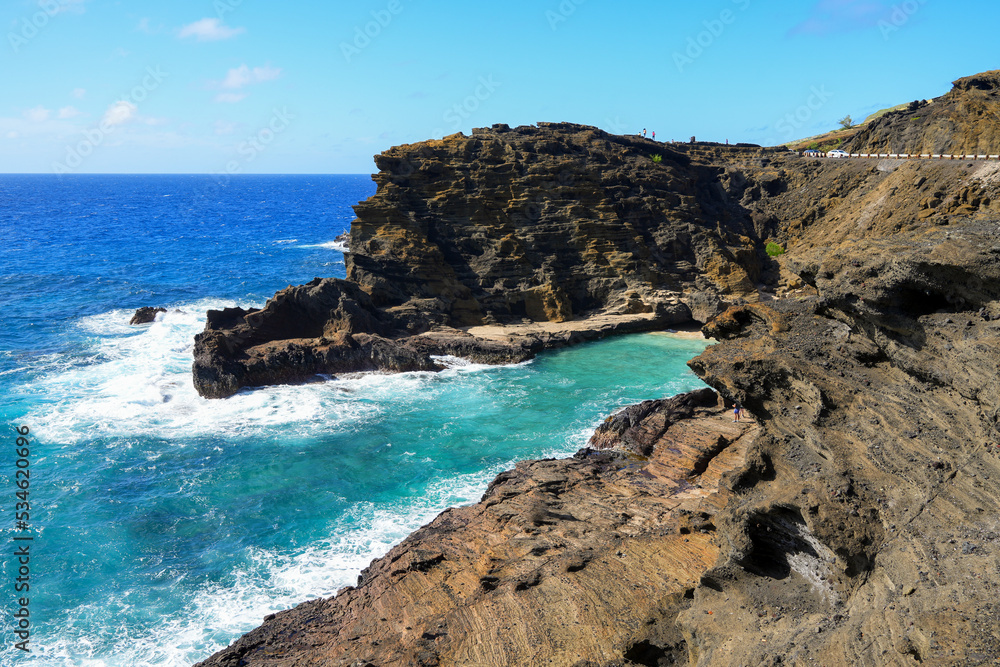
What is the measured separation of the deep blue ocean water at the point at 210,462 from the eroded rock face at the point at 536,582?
2.62 metres

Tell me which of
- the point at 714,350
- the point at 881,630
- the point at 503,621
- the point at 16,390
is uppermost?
the point at 714,350

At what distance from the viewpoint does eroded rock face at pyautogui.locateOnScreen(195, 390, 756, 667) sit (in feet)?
43.9

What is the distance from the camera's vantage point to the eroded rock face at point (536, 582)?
43.9 feet

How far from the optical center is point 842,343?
38.2 ft

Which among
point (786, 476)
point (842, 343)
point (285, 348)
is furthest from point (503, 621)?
point (285, 348)

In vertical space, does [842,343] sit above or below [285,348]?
above

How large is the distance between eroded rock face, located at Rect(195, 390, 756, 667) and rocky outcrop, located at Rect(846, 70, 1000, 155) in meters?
36.7

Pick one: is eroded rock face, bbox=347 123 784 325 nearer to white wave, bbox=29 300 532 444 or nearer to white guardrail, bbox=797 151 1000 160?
white wave, bbox=29 300 532 444

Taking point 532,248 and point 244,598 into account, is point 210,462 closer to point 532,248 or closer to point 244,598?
point 244,598

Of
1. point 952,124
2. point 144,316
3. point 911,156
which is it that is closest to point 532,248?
point 911,156

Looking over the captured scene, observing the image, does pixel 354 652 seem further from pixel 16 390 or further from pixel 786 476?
pixel 16 390

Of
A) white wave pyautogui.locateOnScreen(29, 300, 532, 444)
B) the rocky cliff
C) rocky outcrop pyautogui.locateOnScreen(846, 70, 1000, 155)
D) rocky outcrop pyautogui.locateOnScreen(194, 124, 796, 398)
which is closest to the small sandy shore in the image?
rocky outcrop pyautogui.locateOnScreen(194, 124, 796, 398)

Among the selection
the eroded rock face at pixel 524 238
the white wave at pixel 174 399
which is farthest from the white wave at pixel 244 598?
the eroded rock face at pixel 524 238

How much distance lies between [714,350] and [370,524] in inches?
547
